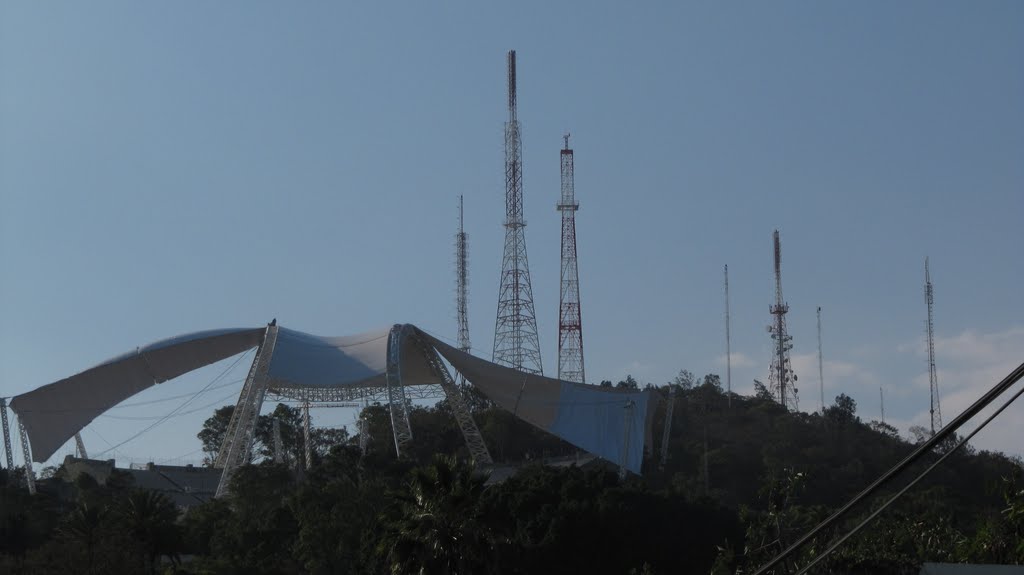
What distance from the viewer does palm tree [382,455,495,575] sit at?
28.3 meters

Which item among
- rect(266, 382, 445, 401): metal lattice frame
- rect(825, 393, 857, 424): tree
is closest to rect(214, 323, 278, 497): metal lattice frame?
rect(266, 382, 445, 401): metal lattice frame

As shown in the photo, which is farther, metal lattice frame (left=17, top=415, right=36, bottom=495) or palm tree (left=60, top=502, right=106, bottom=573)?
metal lattice frame (left=17, top=415, right=36, bottom=495)

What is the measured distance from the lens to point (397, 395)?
59781mm

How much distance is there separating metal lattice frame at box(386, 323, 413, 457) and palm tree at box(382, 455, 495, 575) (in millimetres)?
29562

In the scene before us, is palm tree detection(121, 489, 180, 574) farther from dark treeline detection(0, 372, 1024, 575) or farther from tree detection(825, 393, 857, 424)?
tree detection(825, 393, 857, 424)

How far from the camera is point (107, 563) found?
37281 millimetres

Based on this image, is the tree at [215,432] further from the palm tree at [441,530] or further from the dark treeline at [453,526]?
the palm tree at [441,530]

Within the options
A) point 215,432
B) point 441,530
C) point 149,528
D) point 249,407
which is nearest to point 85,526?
point 149,528

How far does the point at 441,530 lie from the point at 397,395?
1242 inches

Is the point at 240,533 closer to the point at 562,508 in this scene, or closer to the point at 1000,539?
the point at 562,508

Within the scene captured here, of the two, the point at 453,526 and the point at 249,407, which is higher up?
the point at 249,407

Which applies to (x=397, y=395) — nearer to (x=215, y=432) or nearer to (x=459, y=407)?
(x=459, y=407)

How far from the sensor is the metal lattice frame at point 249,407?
5909 centimetres

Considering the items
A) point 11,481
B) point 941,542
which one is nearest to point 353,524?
point 941,542
